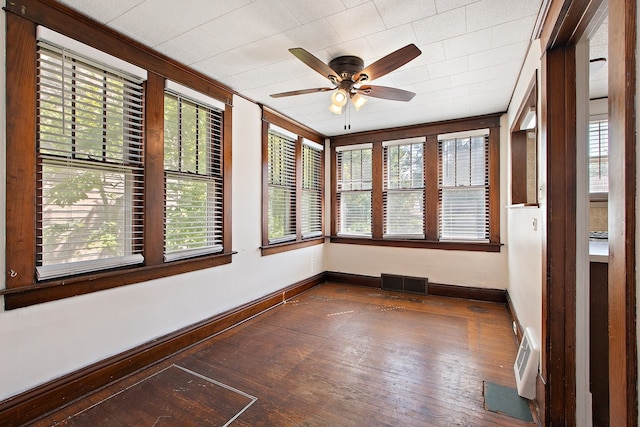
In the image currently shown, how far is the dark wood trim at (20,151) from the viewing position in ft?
5.90

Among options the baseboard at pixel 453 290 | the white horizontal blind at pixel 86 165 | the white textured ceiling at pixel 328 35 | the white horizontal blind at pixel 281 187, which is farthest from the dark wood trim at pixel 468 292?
the white horizontal blind at pixel 86 165

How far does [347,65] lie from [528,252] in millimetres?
2230

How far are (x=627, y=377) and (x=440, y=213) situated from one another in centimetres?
400

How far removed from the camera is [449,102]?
369cm

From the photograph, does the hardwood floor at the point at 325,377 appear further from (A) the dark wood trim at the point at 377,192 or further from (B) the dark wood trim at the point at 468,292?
(A) the dark wood trim at the point at 377,192

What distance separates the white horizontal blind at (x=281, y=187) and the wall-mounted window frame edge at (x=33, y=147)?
163 centimetres

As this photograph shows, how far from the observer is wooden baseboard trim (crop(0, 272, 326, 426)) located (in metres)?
1.83

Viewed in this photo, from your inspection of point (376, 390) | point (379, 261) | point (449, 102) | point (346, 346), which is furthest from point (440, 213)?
point (376, 390)

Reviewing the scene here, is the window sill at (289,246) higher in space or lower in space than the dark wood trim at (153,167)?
lower

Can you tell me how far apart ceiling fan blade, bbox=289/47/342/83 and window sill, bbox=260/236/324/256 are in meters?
2.28

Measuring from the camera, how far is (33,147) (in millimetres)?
1898

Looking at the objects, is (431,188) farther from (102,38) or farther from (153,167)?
(102,38)

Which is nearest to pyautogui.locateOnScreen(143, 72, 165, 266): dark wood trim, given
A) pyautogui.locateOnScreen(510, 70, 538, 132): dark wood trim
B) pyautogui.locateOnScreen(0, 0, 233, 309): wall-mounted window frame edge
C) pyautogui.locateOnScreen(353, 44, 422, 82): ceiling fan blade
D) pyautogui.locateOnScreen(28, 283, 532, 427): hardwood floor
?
pyautogui.locateOnScreen(0, 0, 233, 309): wall-mounted window frame edge

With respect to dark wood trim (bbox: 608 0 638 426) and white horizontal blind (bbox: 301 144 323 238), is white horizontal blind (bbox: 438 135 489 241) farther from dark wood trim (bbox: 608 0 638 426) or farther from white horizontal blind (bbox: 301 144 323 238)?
dark wood trim (bbox: 608 0 638 426)
